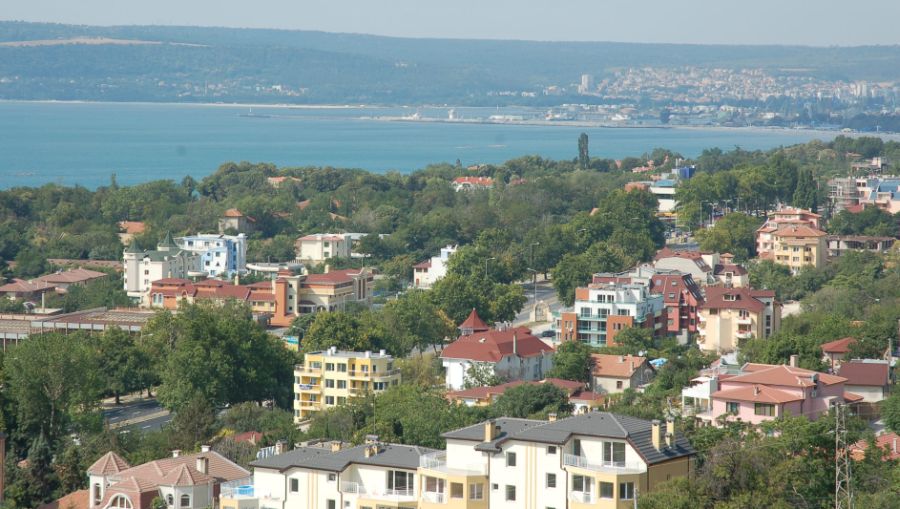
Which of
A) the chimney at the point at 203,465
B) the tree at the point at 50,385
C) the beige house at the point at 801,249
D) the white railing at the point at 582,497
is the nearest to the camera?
the white railing at the point at 582,497

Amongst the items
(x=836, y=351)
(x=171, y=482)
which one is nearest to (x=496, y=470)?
(x=171, y=482)

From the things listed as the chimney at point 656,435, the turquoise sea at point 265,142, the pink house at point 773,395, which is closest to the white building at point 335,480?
the chimney at point 656,435

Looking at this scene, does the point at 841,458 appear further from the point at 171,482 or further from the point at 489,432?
the point at 171,482

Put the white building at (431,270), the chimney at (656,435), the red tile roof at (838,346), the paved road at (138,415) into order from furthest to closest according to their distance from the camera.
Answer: the white building at (431,270) → the red tile roof at (838,346) → the paved road at (138,415) → the chimney at (656,435)

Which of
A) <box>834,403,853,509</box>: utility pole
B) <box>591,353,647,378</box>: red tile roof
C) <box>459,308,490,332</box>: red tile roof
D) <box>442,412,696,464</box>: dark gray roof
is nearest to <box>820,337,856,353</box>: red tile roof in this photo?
<box>591,353,647,378</box>: red tile roof

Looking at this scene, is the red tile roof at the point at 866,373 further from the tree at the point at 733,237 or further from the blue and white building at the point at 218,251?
the blue and white building at the point at 218,251

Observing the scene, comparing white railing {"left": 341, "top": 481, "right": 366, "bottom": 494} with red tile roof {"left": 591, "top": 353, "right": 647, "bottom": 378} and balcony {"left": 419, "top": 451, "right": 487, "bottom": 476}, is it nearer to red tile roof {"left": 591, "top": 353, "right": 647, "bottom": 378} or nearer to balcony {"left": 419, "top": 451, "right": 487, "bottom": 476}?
balcony {"left": 419, "top": 451, "right": 487, "bottom": 476}

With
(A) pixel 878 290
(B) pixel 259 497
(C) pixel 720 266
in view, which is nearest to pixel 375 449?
(B) pixel 259 497
